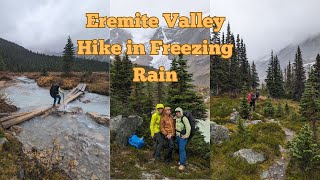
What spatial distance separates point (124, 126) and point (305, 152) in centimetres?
614

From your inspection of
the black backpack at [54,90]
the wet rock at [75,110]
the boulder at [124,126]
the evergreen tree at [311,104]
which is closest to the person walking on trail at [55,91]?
the black backpack at [54,90]

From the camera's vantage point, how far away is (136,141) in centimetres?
1312

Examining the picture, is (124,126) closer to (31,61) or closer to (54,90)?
(54,90)

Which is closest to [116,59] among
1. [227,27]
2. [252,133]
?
[252,133]

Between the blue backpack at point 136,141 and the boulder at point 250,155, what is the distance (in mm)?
3304

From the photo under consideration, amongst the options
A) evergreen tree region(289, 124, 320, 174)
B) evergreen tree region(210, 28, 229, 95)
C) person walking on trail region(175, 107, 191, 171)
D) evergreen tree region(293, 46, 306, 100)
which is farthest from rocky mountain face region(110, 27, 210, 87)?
evergreen tree region(293, 46, 306, 100)

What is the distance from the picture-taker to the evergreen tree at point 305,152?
12.0 metres

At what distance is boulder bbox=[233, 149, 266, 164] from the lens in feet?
41.1

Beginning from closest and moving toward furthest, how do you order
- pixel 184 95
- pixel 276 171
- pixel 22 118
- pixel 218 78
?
pixel 276 171 < pixel 22 118 < pixel 184 95 < pixel 218 78

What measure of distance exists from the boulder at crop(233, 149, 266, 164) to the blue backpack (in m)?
3.30

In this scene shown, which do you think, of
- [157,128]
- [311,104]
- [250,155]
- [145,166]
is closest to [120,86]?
[157,128]

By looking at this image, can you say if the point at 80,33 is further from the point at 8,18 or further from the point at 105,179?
the point at 105,179

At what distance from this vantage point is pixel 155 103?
43.4 ft

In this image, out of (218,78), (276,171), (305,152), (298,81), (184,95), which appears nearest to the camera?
(305,152)
